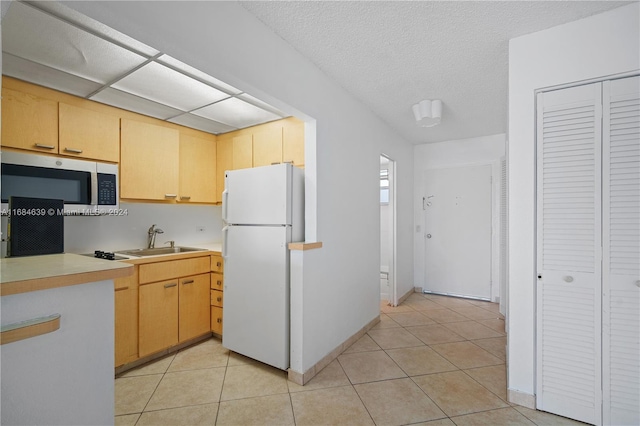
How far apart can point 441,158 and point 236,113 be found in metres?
3.19

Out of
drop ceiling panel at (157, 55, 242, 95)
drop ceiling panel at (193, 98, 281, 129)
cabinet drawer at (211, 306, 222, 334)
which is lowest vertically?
cabinet drawer at (211, 306, 222, 334)

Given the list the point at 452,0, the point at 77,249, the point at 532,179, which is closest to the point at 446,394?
the point at 532,179

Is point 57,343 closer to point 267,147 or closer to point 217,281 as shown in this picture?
point 217,281

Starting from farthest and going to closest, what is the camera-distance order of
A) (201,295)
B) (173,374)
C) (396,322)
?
(396,322), (201,295), (173,374)

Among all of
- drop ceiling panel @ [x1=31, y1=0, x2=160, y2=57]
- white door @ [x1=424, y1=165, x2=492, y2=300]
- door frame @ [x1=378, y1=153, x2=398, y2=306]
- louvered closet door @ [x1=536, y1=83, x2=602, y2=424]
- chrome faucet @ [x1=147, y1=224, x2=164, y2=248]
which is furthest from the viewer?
white door @ [x1=424, y1=165, x2=492, y2=300]

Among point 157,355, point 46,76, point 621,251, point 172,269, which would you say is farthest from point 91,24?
point 621,251

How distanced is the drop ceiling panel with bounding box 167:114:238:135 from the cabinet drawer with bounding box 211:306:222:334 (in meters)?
1.88

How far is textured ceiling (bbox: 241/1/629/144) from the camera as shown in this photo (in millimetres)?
1634

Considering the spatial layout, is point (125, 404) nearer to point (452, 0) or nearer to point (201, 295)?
point (201, 295)

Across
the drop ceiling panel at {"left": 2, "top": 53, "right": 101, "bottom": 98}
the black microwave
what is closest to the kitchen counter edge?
the black microwave

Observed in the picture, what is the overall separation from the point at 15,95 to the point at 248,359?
2.57 metres

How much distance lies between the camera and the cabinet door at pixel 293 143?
9.05 feet

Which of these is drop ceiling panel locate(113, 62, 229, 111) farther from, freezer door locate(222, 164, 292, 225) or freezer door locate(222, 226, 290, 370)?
freezer door locate(222, 226, 290, 370)

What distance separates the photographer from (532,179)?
1.83m
